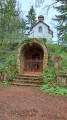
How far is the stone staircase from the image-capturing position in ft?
20.9

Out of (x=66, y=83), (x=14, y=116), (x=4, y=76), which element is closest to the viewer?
(x=14, y=116)

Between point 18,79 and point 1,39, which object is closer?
point 18,79

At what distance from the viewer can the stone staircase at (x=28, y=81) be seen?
20.9 ft

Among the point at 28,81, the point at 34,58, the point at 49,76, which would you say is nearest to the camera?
the point at 49,76

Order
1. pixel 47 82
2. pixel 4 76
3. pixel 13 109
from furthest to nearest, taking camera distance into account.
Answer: pixel 4 76
pixel 47 82
pixel 13 109

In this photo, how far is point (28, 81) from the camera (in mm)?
6727

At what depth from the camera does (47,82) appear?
6.10m

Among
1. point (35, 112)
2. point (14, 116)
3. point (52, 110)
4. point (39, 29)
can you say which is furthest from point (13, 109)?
point (39, 29)

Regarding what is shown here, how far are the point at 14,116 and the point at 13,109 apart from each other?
1.40 ft

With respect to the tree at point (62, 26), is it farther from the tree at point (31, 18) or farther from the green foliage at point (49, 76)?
the tree at point (31, 18)

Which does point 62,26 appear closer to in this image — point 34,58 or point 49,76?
point 49,76

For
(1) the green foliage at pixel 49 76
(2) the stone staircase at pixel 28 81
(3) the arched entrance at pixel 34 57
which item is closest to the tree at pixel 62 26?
(1) the green foliage at pixel 49 76

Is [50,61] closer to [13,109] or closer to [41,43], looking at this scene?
[41,43]

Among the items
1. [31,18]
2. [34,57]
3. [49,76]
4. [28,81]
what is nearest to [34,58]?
[34,57]
